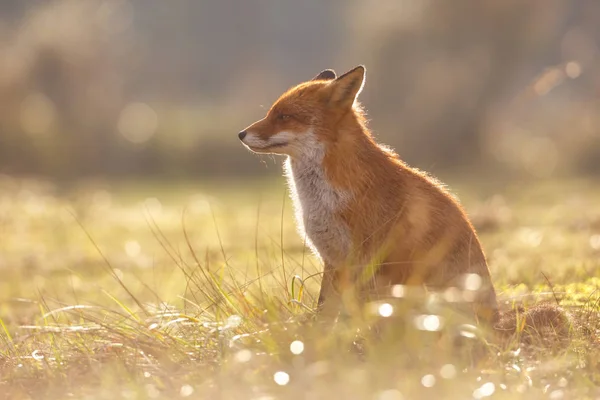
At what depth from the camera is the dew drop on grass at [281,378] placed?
13.5 feet

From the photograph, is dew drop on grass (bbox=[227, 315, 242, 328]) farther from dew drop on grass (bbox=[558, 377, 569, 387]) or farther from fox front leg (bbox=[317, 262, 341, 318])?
dew drop on grass (bbox=[558, 377, 569, 387])

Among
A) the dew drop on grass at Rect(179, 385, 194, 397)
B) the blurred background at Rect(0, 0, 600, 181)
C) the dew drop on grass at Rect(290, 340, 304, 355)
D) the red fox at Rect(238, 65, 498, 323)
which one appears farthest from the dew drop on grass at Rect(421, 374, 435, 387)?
the blurred background at Rect(0, 0, 600, 181)

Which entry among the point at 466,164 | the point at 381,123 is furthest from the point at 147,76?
the point at 466,164

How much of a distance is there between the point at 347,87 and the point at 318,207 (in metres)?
0.93

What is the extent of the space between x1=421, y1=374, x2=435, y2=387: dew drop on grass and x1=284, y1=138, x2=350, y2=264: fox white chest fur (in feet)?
5.09

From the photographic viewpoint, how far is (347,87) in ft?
19.3

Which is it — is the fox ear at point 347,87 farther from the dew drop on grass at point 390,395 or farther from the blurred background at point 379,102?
the blurred background at point 379,102

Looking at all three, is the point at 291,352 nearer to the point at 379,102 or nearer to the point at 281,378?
the point at 281,378

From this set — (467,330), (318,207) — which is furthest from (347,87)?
(467,330)

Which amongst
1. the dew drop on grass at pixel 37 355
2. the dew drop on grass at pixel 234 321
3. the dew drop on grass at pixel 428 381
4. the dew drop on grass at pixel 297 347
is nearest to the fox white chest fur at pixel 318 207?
the dew drop on grass at pixel 234 321

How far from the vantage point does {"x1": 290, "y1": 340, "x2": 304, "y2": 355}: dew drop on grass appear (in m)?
4.27

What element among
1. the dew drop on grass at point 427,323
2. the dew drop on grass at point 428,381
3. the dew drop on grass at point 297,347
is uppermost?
the dew drop on grass at point 427,323

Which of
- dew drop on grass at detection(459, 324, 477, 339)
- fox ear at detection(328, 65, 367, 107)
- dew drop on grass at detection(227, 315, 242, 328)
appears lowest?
dew drop on grass at detection(227, 315, 242, 328)

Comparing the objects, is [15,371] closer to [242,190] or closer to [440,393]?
[440,393]
